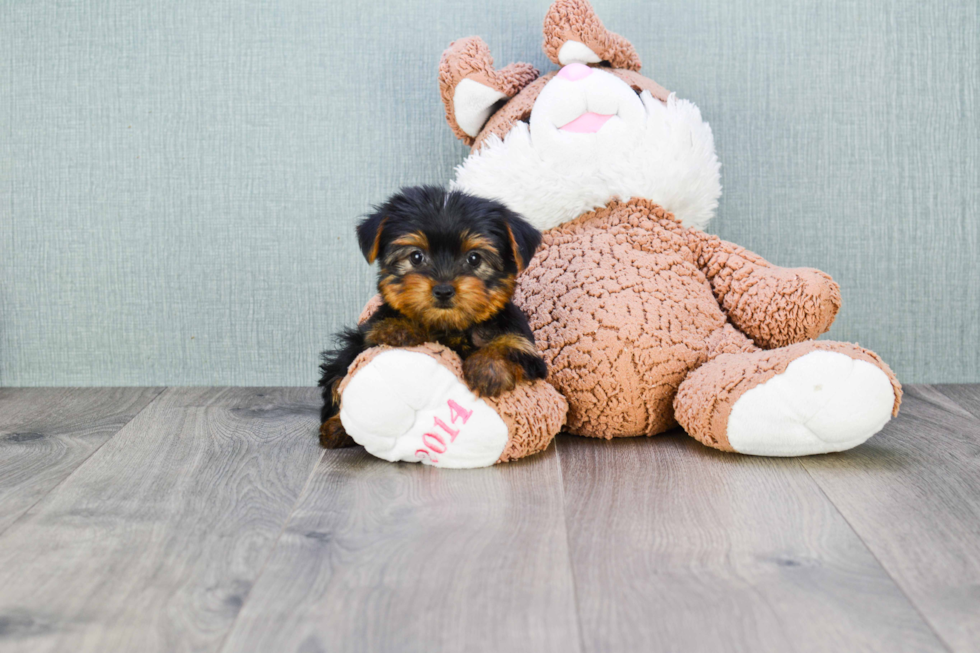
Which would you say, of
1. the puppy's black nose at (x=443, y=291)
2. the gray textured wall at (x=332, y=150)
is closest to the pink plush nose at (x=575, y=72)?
the gray textured wall at (x=332, y=150)

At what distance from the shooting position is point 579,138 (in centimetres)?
212

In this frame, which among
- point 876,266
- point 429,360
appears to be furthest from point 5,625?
point 876,266

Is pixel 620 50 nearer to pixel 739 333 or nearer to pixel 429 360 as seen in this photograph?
pixel 739 333

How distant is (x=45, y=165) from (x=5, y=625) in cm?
194

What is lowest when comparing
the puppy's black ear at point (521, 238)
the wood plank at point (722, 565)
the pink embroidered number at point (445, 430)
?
the wood plank at point (722, 565)

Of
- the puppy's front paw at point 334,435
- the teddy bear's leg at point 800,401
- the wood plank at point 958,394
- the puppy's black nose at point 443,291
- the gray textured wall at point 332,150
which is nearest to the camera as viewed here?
the puppy's black nose at point 443,291

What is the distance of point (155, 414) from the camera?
236 centimetres

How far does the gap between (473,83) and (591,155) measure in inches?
15.5

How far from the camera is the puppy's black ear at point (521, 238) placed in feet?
5.79

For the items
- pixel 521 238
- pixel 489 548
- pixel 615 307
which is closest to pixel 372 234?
pixel 521 238

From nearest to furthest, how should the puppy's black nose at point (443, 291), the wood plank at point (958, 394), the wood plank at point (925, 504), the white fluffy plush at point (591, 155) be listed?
the wood plank at point (925, 504), the puppy's black nose at point (443, 291), the white fluffy plush at point (591, 155), the wood plank at point (958, 394)

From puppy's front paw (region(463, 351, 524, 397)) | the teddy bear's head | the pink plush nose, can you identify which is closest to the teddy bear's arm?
the teddy bear's head

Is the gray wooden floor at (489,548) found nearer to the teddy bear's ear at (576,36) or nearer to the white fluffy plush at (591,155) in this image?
the white fluffy plush at (591,155)

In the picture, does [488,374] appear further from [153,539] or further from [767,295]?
[767,295]
